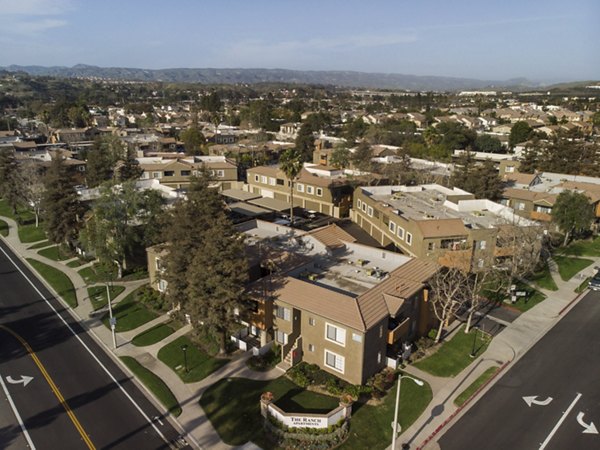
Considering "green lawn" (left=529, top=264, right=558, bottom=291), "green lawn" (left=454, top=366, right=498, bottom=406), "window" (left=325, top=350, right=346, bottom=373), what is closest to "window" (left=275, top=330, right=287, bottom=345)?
"window" (left=325, top=350, right=346, bottom=373)

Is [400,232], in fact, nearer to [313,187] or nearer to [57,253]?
[313,187]

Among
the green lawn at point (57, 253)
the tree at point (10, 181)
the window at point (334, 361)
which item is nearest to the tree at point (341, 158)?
the green lawn at point (57, 253)

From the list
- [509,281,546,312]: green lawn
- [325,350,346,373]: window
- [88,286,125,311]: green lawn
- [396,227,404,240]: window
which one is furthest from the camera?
[396,227,404,240]: window

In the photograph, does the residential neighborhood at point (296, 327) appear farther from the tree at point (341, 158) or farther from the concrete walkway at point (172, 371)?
the tree at point (341, 158)

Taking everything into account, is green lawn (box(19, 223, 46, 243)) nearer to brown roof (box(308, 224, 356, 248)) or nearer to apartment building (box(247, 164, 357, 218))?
apartment building (box(247, 164, 357, 218))

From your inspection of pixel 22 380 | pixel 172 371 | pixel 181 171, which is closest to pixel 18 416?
pixel 22 380
